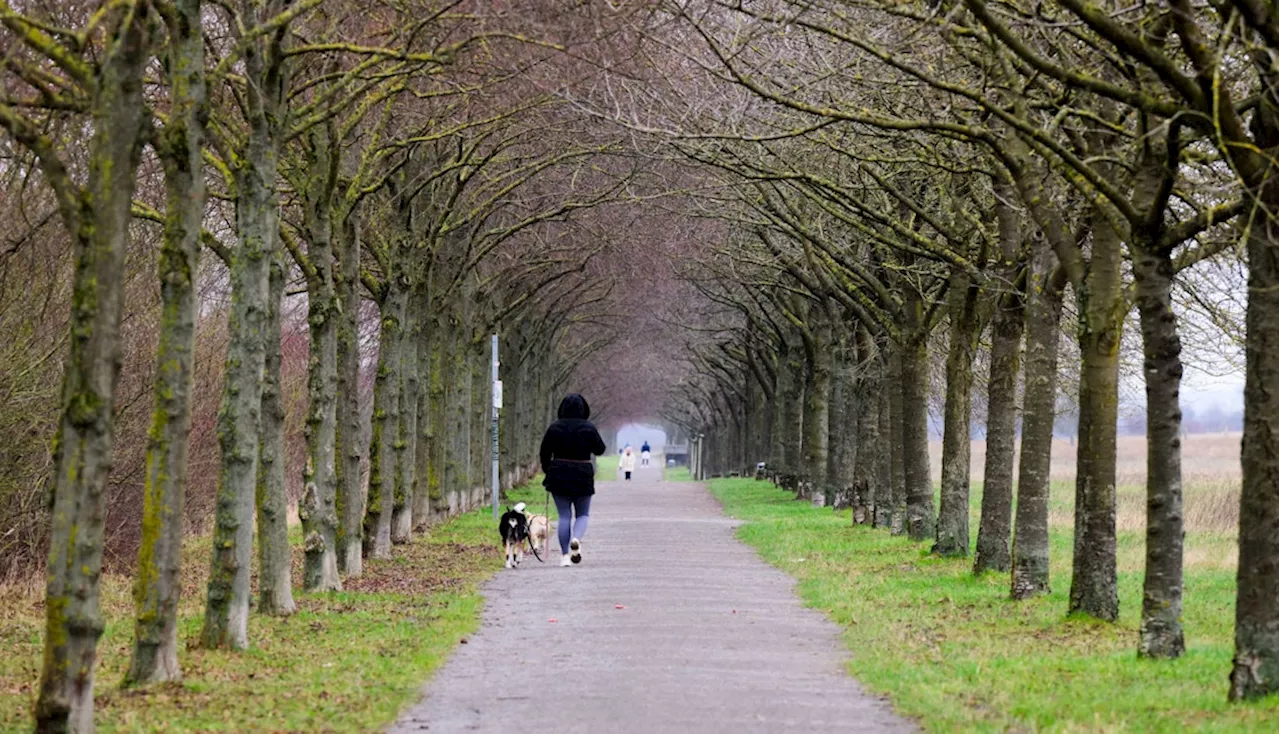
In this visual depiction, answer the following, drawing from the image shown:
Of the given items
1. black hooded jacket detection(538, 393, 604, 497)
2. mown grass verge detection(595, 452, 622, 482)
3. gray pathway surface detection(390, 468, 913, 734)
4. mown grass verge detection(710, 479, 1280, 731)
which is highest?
black hooded jacket detection(538, 393, 604, 497)

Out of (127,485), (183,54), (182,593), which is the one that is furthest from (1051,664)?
(127,485)

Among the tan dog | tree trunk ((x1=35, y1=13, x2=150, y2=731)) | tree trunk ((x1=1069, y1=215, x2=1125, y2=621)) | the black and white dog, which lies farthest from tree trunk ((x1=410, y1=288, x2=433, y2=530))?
tree trunk ((x1=35, y1=13, x2=150, y2=731))

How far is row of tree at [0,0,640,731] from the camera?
8.96 meters

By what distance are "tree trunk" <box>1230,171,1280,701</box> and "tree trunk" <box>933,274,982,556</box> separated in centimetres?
1226

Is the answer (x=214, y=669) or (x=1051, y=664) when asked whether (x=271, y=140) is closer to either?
(x=214, y=669)

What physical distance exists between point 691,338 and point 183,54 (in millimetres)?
54504

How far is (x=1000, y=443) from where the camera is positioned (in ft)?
66.9

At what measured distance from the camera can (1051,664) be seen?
40.7ft

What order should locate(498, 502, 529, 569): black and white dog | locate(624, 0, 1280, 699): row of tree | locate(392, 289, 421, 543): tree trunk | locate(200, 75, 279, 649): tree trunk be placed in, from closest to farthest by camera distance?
1. locate(624, 0, 1280, 699): row of tree
2. locate(200, 75, 279, 649): tree trunk
3. locate(498, 502, 529, 569): black and white dog
4. locate(392, 289, 421, 543): tree trunk

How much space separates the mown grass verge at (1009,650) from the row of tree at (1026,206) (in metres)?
0.54

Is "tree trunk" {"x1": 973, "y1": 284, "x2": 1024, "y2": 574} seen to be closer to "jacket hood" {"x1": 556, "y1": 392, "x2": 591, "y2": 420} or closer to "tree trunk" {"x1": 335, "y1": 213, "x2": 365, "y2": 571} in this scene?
"jacket hood" {"x1": 556, "y1": 392, "x2": 591, "y2": 420}

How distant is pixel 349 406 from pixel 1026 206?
30.4ft

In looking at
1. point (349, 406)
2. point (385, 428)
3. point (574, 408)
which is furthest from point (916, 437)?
point (349, 406)

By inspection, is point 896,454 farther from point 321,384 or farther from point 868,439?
point 321,384
